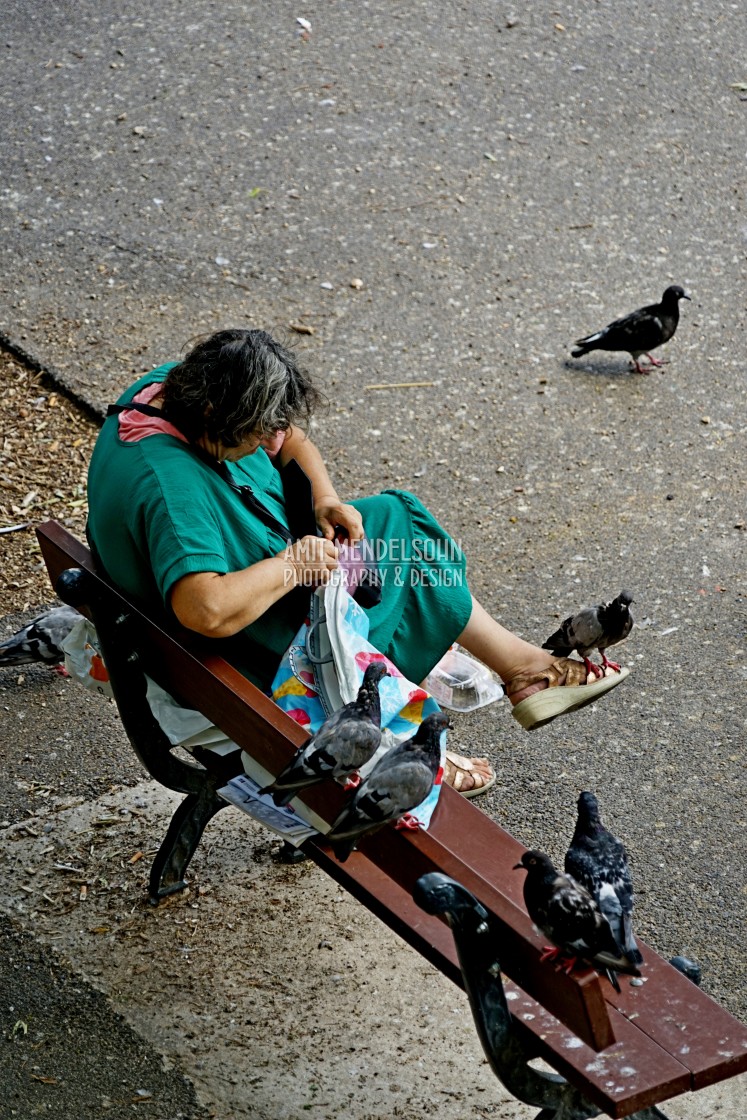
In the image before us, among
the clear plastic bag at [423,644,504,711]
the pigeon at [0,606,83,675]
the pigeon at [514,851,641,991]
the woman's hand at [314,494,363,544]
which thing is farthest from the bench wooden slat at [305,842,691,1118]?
the pigeon at [0,606,83,675]

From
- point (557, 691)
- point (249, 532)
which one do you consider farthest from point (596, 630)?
point (249, 532)

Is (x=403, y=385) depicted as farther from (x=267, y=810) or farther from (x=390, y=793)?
(x=390, y=793)

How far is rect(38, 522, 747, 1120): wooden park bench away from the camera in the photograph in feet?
8.04

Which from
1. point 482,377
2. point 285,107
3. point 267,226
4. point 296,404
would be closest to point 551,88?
point 285,107

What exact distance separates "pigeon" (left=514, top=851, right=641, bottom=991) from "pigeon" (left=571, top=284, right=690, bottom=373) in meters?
4.25

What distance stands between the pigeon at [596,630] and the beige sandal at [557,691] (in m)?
0.03

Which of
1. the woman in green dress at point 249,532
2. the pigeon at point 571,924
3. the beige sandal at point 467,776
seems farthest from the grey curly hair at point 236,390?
the pigeon at point 571,924

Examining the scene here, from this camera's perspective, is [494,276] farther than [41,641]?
Yes

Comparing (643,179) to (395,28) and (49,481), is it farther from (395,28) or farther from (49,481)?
(49,481)

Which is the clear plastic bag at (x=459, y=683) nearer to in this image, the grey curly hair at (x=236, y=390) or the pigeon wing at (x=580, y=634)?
the pigeon wing at (x=580, y=634)

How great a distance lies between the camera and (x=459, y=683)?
13.9 feet

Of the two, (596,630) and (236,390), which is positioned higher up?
(236,390)

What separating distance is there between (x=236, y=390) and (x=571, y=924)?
1.55 metres

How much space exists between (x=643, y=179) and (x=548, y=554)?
11.9 feet
